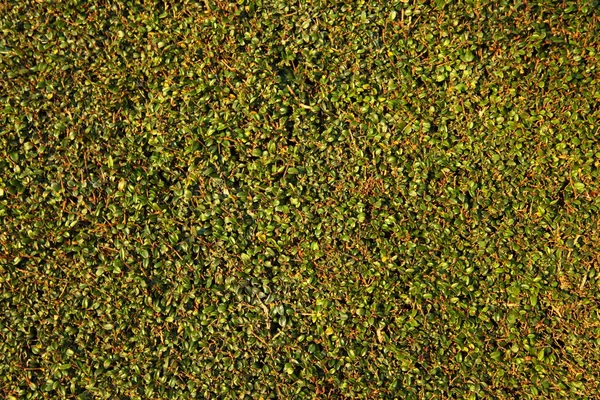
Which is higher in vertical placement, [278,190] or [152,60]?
[152,60]

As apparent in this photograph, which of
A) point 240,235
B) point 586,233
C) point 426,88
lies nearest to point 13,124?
point 240,235

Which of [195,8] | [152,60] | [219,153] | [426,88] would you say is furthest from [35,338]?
[426,88]

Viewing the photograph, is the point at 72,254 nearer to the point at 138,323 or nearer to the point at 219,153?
the point at 138,323

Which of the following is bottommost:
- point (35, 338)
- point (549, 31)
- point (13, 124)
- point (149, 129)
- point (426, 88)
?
point (35, 338)

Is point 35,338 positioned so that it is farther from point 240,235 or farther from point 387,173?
point 387,173

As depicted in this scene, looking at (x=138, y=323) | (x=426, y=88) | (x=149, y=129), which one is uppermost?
(x=426, y=88)

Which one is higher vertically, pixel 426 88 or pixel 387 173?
pixel 426 88
